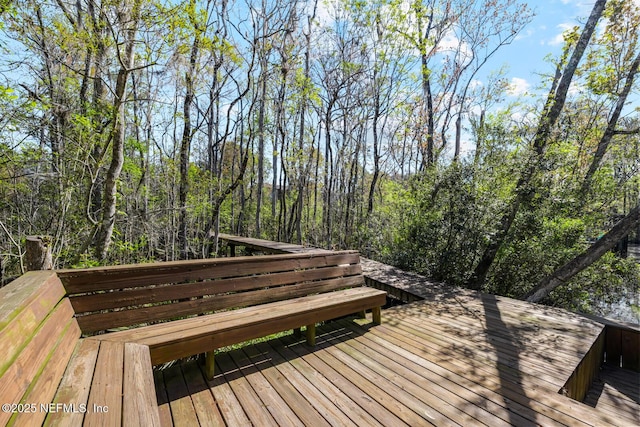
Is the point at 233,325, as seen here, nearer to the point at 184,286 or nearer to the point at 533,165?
the point at 184,286

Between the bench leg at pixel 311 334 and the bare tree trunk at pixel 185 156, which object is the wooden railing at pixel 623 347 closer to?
the bench leg at pixel 311 334

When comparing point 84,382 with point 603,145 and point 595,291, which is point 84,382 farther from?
point 603,145

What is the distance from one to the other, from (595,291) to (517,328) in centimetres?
446

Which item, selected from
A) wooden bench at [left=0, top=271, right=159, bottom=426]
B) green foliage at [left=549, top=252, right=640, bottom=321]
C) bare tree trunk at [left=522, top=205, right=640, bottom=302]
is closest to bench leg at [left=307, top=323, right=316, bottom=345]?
wooden bench at [left=0, top=271, right=159, bottom=426]

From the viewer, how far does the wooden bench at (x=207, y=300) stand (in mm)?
2066

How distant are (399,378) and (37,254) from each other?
317 centimetres

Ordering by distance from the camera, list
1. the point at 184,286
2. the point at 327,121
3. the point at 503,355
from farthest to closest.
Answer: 1. the point at 327,121
2. the point at 503,355
3. the point at 184,286

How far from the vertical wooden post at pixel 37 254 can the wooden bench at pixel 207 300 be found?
73 cm

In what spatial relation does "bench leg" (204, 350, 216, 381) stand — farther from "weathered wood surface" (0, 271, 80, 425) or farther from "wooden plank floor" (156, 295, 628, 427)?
"weathered wood surface" (0, 271, 80, 425)

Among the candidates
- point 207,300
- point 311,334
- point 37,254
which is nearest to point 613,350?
point 311,334

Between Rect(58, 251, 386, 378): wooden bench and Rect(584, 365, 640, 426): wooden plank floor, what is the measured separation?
2.20 metres

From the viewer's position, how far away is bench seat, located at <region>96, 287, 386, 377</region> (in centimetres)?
206

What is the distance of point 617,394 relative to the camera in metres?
2.93

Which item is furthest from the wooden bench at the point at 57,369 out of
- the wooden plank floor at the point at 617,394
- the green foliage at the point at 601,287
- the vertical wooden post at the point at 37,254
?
the green foliage at the point at 601,287
